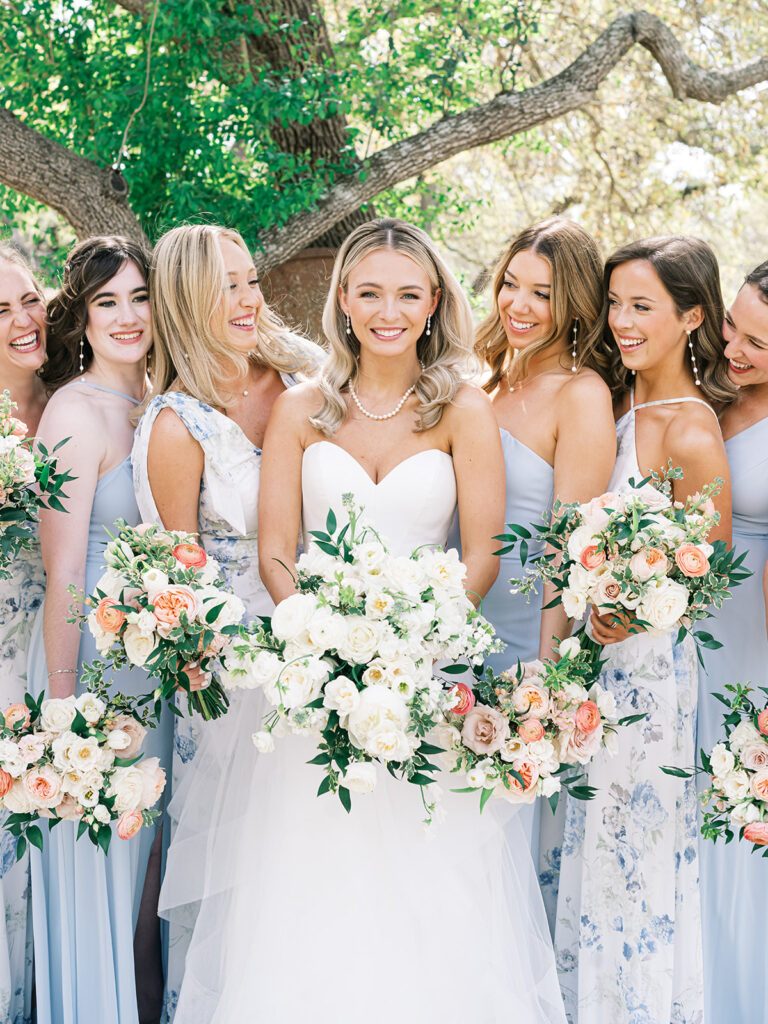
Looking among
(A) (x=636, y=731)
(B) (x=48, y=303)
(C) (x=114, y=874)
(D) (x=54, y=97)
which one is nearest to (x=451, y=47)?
(D) (x=54, y=97)

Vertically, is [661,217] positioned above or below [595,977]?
above

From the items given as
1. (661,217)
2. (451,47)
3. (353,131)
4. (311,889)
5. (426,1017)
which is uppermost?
(661,217)

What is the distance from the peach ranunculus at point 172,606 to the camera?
282 centimetres

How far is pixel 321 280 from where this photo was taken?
25.1 ft

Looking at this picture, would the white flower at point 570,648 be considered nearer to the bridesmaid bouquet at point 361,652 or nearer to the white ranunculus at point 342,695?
the bridesmaid bouquet at point 361,652

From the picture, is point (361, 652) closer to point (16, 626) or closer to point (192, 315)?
→ point (192, 315)

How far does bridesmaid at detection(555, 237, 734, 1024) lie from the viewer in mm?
3500

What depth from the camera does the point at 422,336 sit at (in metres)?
3.83

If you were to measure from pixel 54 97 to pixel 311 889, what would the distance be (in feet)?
20.4

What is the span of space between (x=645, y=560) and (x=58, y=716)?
177cm

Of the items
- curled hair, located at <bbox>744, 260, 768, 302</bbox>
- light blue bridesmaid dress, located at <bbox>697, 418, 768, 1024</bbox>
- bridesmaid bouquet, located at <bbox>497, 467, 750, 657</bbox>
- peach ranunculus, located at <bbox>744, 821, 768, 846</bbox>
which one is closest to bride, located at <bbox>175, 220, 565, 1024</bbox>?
bridesmaid bouquet, located at <bbox>497, 467, 750, 657</bbox>

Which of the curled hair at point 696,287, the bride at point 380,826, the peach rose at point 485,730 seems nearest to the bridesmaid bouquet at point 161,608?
the bride at point 380,826

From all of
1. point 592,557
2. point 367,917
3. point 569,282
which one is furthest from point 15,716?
point 569,282

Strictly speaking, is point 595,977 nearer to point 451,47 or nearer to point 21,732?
point 21,732
